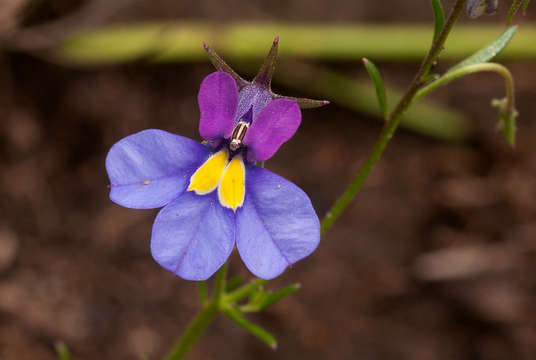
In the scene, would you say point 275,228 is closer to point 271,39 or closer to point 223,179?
point 223,179

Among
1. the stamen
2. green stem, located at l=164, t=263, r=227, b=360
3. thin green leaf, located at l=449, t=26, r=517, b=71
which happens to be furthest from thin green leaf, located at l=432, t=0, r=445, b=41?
green stem, located at l=164, t=263, r=227, b=360

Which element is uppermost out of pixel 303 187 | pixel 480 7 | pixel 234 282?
pixel 480 7

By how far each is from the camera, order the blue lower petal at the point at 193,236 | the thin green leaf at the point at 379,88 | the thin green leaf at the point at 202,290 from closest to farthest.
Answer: the blue lower petal at the point at 193,236, the thin green leaf at the point at 379,88, the thin green leaf at the point at 202,290

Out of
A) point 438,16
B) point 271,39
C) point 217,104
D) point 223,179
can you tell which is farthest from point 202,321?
point 271,39

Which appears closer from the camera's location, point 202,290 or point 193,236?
point 193,236

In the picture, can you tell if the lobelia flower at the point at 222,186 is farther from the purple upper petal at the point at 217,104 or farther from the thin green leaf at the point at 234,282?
the thin green leaf at the point at 234,282

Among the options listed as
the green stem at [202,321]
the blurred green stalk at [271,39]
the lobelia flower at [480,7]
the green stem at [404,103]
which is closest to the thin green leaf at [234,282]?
the green stem at [202,321]

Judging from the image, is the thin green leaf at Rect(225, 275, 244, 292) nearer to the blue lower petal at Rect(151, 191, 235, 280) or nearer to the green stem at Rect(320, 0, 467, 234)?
the green stem at Rect(320, 0, 467, 234)

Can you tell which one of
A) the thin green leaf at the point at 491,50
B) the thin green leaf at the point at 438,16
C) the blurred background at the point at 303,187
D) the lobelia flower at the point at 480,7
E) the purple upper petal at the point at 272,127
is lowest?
the blurred background at the point at 303,187
